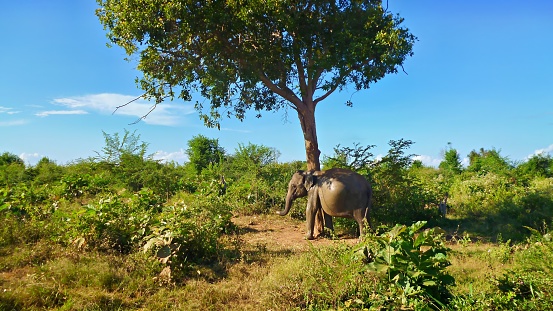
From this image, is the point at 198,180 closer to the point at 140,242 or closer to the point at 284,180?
the point at 284,180

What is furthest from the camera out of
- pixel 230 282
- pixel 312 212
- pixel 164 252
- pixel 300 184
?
pixel 300 184

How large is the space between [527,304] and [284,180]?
9.52 m

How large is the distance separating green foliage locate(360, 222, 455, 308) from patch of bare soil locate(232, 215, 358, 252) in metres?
2.08

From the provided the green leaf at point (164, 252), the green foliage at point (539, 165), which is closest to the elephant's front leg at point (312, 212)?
the green leaf at point (164, 252)

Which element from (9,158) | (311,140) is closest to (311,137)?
(311,140)

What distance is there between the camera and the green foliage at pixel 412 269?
12.9ft

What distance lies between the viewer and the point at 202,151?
71.7 feet

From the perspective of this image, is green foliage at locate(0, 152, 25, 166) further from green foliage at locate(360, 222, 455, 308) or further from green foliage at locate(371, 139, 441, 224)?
green foliage at locate(360, 222, 455, 308)

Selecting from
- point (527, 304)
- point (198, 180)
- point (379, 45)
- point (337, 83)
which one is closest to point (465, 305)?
point (527, 304)

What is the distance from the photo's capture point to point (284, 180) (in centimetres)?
1299

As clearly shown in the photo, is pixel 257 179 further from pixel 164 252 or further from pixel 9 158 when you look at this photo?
pixel 9 158

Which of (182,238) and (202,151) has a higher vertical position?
(202,151)

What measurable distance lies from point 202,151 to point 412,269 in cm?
1863

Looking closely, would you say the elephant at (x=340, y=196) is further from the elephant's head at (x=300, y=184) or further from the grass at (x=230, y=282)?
the grass at (x=230, y=282)
